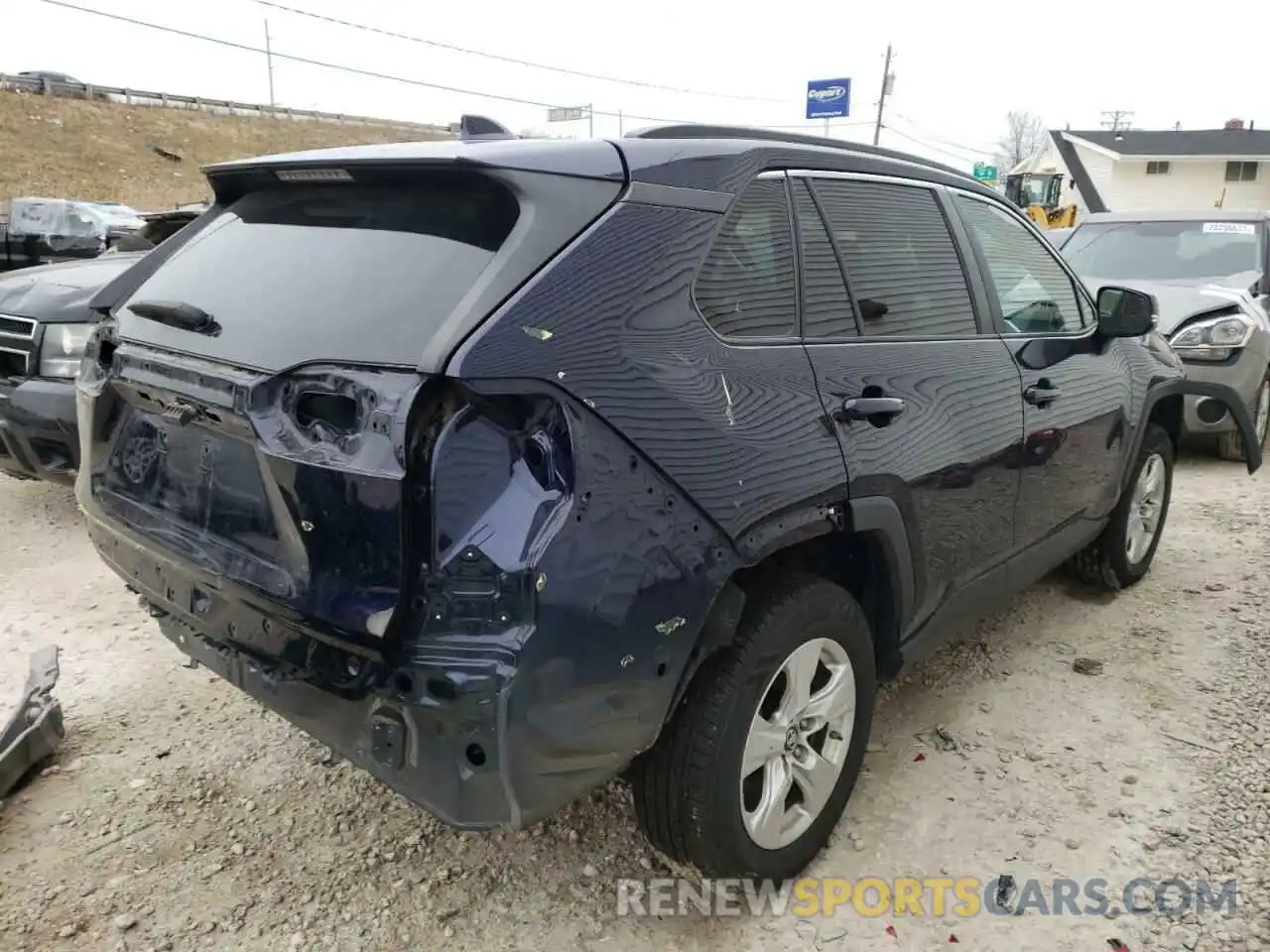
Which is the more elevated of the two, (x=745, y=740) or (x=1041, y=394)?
(x=1041, y=394)

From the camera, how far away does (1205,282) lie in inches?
286

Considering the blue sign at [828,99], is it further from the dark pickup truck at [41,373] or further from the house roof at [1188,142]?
the dark pickup truck at [41,373]

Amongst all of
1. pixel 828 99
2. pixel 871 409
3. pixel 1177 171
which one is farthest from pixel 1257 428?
pixel 1177 171

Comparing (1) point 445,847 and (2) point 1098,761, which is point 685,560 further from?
(2) point 1098,761

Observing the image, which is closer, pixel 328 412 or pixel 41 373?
pixel 328 412

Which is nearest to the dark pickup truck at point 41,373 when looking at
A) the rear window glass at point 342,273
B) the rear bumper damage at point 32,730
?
the rear bumper damage at point 32,730

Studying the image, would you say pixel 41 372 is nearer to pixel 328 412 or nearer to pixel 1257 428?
pixel 328 412

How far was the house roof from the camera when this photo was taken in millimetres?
37531

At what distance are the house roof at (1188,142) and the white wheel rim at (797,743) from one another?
4296 centimetres

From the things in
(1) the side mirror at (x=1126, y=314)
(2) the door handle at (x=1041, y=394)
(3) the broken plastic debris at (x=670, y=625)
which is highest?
(1) the side mirror at (x=1126, y=314)

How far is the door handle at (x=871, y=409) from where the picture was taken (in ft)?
7.68

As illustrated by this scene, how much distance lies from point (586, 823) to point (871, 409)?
4.75 ft

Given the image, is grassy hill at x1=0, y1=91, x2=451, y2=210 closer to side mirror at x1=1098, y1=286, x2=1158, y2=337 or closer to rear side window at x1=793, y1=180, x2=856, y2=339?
side mirror at x1=1098, y1=286, x2=1158, y2=337

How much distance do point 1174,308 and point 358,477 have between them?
6.81 metres
